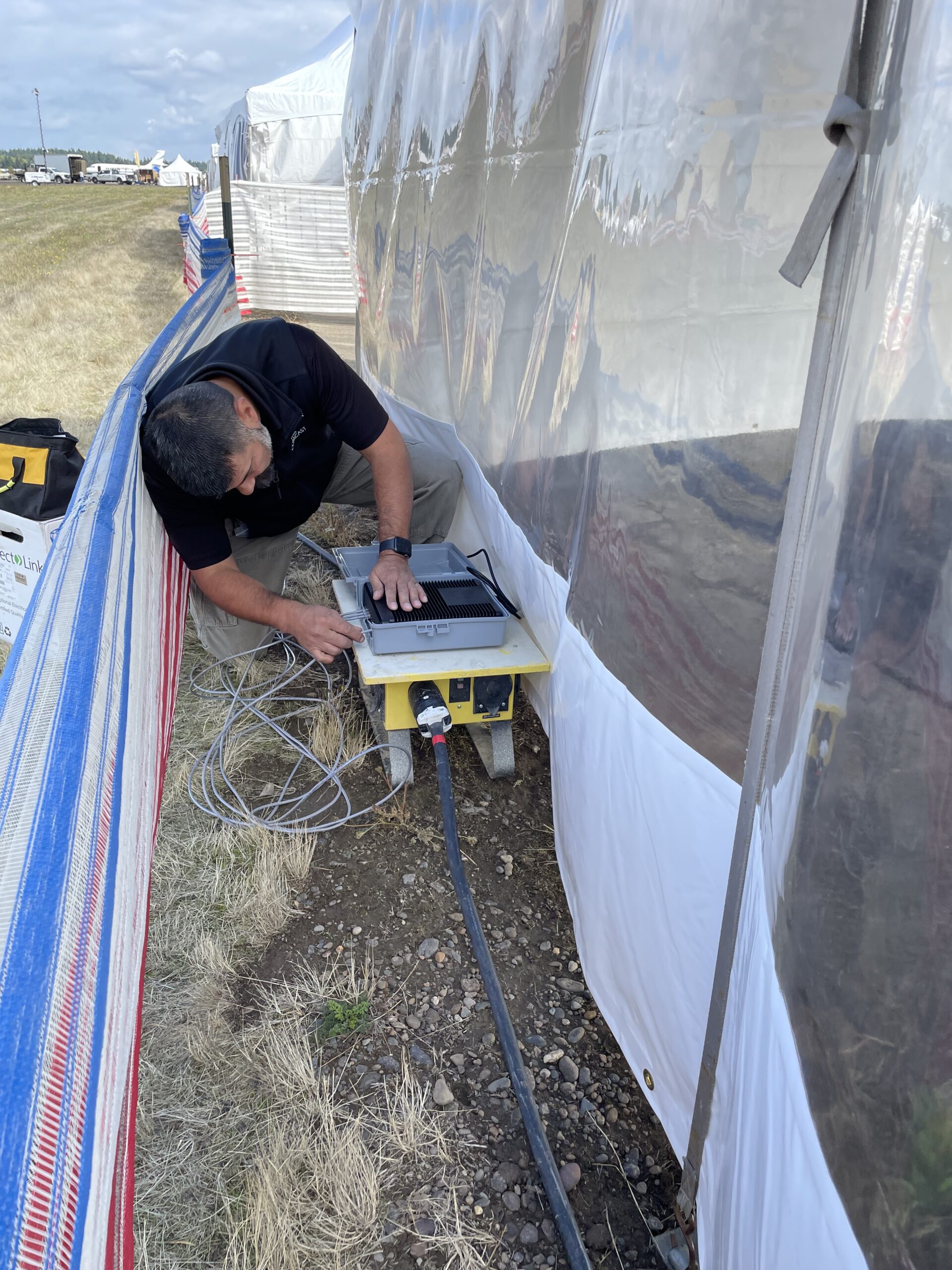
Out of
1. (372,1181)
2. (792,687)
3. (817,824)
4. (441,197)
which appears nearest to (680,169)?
(792,687)

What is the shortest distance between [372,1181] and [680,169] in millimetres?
1835

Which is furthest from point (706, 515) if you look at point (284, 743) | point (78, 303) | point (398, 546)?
point (78, 303)

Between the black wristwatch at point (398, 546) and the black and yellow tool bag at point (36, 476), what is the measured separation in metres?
1.05

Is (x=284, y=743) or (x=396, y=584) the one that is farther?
(x=284, y=743)

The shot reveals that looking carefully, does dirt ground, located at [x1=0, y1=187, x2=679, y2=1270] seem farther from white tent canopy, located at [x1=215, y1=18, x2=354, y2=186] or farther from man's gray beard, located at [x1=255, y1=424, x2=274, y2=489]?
white tent canopy, located at [x1=215, y1=18, x2=354, y2=186]

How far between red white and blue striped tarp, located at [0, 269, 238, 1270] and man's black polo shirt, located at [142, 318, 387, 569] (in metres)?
0.37

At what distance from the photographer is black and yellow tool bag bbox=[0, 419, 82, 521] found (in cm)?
292

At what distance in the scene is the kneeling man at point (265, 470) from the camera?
7.42 ft

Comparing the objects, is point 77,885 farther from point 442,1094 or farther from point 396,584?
point 396,584

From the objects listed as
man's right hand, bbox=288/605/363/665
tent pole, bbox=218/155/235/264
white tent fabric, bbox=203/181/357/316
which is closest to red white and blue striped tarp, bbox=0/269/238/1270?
man's right hand, bbox=288/605/363/665

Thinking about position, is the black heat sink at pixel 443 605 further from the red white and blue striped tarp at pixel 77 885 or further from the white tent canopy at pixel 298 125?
the white tent canopy at pixel 298 125

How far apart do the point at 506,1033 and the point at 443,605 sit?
119cm

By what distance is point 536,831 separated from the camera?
8.07 feet

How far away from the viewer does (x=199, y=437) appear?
2213 mm
